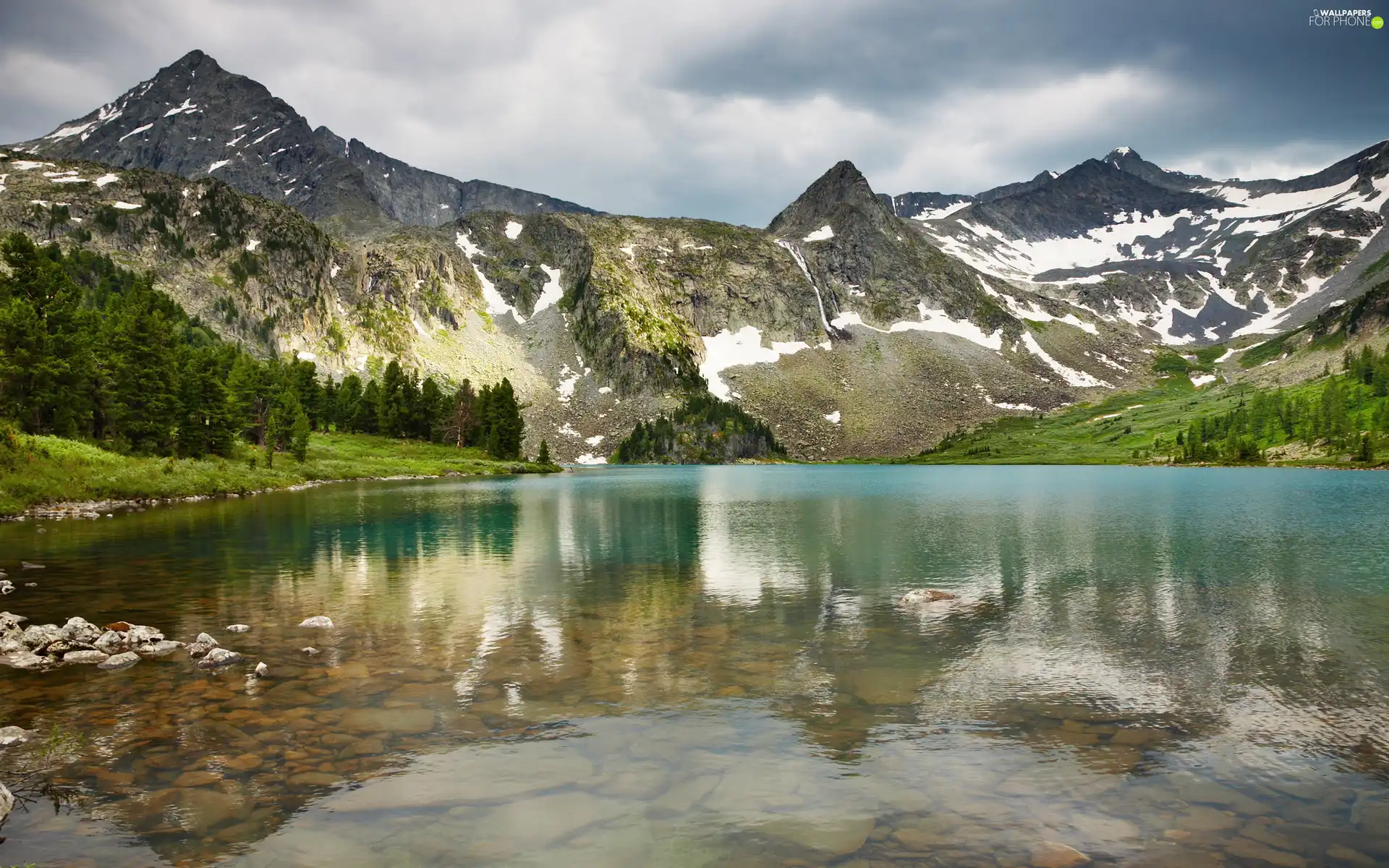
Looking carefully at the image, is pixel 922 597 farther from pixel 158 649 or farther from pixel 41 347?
pixel 41 347

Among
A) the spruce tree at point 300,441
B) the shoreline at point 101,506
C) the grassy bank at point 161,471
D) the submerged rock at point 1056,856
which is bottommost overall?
the submerged rock at point 1056,856

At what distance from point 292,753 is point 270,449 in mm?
111013

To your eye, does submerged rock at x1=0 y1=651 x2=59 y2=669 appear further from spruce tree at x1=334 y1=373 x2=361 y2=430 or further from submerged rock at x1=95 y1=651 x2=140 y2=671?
spruce tree at x1=334 y1=373 x2=361 y2=430

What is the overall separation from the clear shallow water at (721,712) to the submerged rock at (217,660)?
446mm

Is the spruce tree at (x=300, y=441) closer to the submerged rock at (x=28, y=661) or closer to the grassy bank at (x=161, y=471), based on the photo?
the grassy bank at (x=161, y=471)

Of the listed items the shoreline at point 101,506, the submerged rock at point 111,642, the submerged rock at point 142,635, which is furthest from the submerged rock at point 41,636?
the shoreline at point 101,506

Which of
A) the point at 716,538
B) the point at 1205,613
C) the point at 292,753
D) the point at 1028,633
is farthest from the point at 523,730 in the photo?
the point at 716,538

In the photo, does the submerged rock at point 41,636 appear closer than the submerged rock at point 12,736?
No

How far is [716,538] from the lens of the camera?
53.8 metres

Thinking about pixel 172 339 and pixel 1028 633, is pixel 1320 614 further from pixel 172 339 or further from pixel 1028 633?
pixel 172 339

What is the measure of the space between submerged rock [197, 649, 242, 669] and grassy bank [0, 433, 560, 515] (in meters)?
49.4

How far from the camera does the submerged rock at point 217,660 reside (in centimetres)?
2144

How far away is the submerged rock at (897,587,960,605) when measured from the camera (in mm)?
30516

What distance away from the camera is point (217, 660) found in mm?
21656
